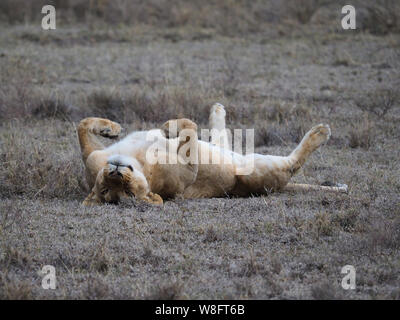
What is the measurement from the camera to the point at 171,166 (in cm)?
493

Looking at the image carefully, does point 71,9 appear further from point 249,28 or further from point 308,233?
point 308,233

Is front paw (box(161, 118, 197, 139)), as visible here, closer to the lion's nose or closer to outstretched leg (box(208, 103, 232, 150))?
the lion's nose

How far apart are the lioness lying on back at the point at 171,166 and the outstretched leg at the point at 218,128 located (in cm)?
83

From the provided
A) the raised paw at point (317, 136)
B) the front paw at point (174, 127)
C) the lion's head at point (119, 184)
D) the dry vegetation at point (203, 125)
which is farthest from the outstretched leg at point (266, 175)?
the lion's head at point (119, 184)

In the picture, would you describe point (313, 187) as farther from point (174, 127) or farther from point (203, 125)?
point (203, 125)

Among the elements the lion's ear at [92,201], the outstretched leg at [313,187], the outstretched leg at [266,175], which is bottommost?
the lion's ear at [92,201]

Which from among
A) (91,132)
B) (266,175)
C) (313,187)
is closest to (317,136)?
(313,187)

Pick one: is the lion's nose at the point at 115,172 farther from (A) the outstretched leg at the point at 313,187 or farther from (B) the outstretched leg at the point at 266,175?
(A) the outstretched leg at the point at 313,187

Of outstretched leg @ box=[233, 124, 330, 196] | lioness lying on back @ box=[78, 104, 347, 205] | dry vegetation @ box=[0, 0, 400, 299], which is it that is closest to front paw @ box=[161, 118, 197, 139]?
lioness lying on back @ box=[78, 104, 347, 205]

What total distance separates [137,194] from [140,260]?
2.82 feet

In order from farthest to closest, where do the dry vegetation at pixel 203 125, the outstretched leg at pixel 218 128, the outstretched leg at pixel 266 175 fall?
the outstretched leg at pixel 218 128
the outstretched leg at pixel 266 175
the dry vegetation at pixel 203 125

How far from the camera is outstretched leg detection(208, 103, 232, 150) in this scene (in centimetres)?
633

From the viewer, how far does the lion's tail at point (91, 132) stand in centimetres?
514

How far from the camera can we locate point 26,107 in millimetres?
7980
